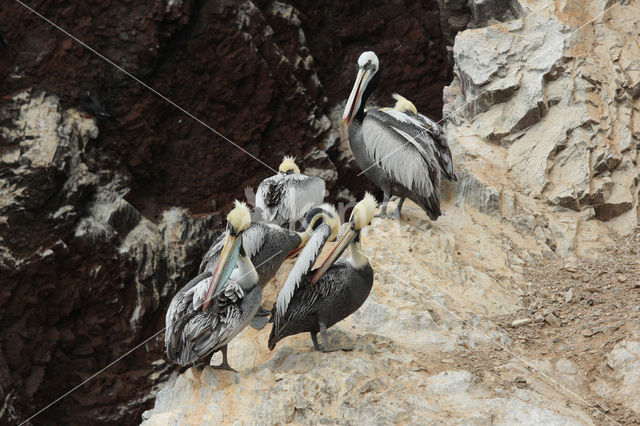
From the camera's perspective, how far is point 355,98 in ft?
20.5

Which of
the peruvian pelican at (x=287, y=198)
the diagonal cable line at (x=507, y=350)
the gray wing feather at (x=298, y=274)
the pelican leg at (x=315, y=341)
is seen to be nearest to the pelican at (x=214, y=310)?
the gray wing feather at (x=298, y=274)

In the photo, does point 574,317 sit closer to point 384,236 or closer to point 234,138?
point 384,236

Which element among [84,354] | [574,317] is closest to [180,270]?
[84,354]

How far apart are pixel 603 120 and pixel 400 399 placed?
13.6 feet

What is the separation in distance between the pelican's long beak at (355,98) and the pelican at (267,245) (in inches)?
44.5

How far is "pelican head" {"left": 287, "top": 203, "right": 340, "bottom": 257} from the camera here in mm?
4762

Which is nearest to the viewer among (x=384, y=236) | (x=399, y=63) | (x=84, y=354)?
(x=384, y=236)

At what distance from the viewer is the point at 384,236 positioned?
5.83 meters

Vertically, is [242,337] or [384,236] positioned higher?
[384,236]

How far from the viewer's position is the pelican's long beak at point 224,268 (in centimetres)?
409

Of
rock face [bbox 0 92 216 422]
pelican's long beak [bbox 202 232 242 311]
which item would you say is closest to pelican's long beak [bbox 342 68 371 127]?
pelican's long beak [bbox 202 232 242 311]

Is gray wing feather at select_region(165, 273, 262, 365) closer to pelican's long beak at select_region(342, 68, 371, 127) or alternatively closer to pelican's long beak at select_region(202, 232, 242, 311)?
pelican's long beak at select_region(202, 232, 242, 311)

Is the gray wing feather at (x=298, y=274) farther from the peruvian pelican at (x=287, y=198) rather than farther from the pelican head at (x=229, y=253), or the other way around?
the peruvian pelican at (x=287, y=198)

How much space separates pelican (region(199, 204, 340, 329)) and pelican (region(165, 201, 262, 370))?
2.89 feet
